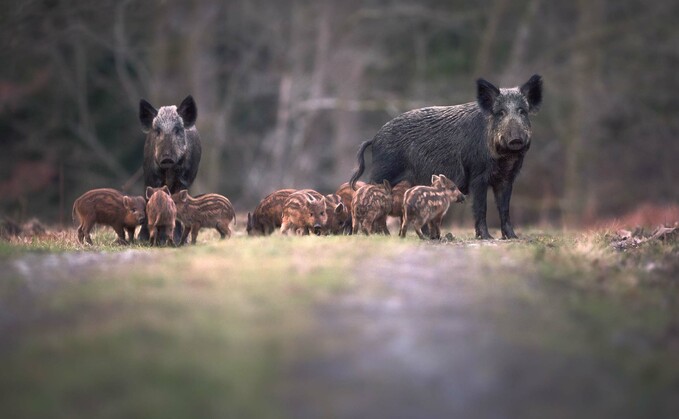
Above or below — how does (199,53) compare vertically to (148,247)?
above

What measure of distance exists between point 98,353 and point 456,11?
72.7 ft

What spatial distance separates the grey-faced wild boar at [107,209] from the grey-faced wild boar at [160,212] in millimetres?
133

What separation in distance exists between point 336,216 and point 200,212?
1541 mm

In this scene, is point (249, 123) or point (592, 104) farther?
point (249, 123)

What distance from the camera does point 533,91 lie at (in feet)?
36.4

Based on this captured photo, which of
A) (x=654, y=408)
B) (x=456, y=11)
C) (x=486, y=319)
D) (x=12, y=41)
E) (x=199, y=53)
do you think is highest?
(x=456, y=11)

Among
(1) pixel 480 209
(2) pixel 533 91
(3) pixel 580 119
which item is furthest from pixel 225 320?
(3) pixel 580 119

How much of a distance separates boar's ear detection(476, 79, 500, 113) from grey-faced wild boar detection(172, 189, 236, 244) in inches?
121

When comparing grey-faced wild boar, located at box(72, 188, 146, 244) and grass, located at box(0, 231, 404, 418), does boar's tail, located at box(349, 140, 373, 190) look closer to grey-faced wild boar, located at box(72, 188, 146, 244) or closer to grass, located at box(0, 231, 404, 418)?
grey-faced wild boar, located at box(72, 188, 146, 244)

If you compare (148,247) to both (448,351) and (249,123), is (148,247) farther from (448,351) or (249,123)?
(249,123)

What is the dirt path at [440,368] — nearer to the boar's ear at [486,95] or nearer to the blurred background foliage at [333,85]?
the boar's ear at [486,95]

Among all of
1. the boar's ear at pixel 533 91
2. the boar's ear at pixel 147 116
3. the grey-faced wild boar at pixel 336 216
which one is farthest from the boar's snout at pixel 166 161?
the boar's ear at pixel 533 91

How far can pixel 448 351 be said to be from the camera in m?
5.20

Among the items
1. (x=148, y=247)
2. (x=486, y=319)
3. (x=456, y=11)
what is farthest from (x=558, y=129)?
(x=486, y=319)
